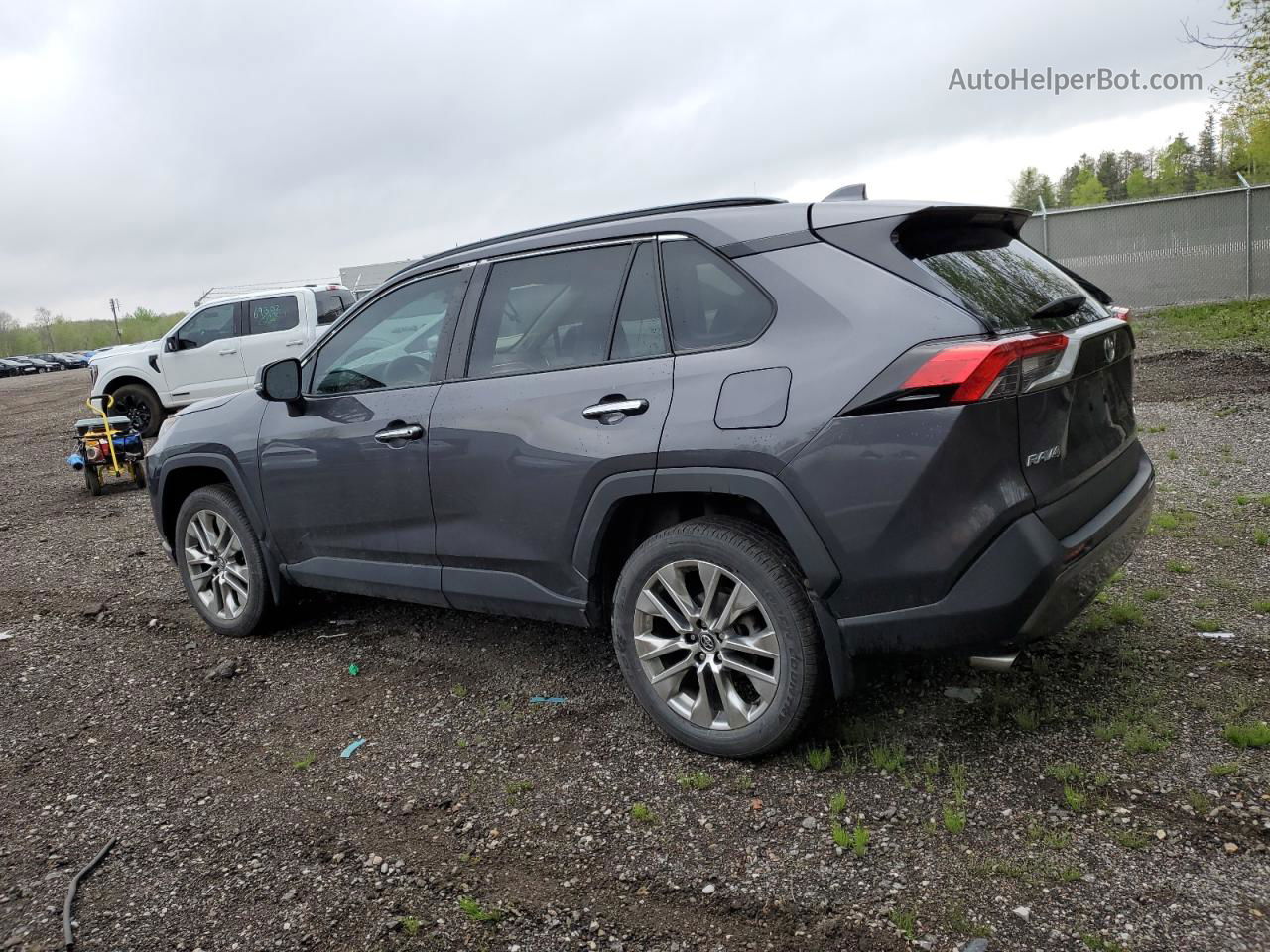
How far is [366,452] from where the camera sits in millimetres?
4199

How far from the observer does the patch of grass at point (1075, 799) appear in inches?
113

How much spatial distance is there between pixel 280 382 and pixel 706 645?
7.81 ft

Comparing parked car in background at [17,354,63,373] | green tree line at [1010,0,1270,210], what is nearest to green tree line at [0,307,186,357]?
parked car in background at [17,354,63,373]

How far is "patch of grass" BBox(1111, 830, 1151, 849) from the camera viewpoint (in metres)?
2.67

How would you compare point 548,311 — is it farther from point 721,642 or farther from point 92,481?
point 92,481

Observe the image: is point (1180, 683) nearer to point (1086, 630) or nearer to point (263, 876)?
point (1086, 630)

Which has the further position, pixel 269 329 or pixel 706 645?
pixel 269 329

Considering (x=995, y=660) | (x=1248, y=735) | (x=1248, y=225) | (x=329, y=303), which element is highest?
(x=329, y=303)

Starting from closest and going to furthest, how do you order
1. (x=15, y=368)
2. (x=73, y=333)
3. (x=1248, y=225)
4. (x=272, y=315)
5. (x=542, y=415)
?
(x=542, y=415) < (x=272, y=315) < (x=1248, y=225) < (x=15, y=368) < (x=73, y=333)

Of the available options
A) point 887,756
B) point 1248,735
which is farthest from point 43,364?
point 1248,735

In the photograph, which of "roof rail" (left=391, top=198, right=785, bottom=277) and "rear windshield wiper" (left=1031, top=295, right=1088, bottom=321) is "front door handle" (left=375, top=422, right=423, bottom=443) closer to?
"roof rail" (left=391, top=198, right=785, bottom=277)

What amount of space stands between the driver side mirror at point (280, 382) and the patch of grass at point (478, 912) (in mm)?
2537

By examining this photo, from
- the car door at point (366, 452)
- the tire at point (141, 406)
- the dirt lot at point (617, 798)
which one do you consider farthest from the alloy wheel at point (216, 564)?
the tire at point (141, 406)

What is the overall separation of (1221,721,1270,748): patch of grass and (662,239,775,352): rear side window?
1.96 m
